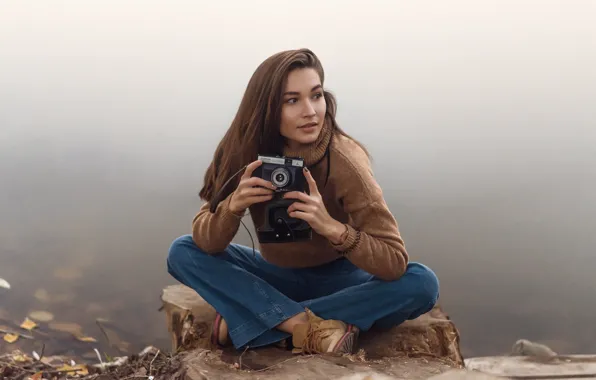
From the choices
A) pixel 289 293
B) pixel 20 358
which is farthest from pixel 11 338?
pixel 289 293

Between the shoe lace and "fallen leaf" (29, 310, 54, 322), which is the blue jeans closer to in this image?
the shoe lace

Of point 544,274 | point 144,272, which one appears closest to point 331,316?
point 144,272

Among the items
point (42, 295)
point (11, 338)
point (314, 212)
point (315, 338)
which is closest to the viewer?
point (314, 212)

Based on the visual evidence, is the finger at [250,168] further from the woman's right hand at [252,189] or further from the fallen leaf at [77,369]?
the fallen leaf at [77,369]

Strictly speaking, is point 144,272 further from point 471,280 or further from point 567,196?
→ point 567,196

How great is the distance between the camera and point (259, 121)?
180cm

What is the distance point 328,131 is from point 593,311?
2.20 m

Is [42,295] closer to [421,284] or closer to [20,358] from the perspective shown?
[20,358]

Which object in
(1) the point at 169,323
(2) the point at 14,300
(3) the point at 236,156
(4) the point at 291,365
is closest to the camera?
(4) the point at 291,365

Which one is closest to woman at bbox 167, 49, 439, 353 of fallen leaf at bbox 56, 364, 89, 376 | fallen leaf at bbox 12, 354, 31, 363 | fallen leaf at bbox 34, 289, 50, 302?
fallen leaf at bbox 56, 364, 89, 376

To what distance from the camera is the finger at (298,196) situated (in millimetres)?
1731

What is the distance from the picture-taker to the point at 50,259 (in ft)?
11.1

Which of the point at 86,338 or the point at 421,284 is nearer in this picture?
the point at 421,284

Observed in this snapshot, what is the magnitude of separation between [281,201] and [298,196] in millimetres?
57
